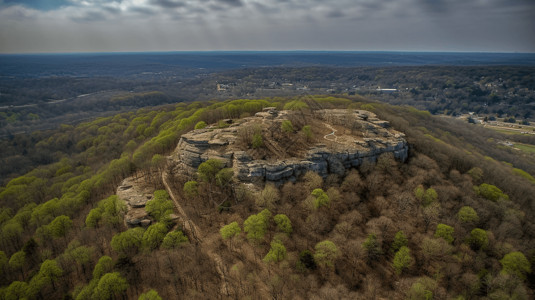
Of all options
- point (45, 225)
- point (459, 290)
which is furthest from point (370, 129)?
point (45, 225)

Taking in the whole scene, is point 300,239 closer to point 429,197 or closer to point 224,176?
point 224,176

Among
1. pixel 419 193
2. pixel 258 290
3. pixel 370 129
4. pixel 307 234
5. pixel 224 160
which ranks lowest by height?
pixel 258 290

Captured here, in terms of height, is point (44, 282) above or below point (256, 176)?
below

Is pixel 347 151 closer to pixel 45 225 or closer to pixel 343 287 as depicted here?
pixel 343 287

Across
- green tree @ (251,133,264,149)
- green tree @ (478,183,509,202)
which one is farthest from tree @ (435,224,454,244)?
green tree @ (251,133,264,149)

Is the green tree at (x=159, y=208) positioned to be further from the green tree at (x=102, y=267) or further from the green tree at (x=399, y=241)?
the green tree at (x=399, y=241)

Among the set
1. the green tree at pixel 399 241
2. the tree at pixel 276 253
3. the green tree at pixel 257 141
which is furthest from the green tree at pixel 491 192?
the green tree at pixel 257 141

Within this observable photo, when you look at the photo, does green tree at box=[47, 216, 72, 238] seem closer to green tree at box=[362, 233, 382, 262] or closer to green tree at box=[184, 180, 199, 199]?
green tree at box=[184, 180, 199, 199]
